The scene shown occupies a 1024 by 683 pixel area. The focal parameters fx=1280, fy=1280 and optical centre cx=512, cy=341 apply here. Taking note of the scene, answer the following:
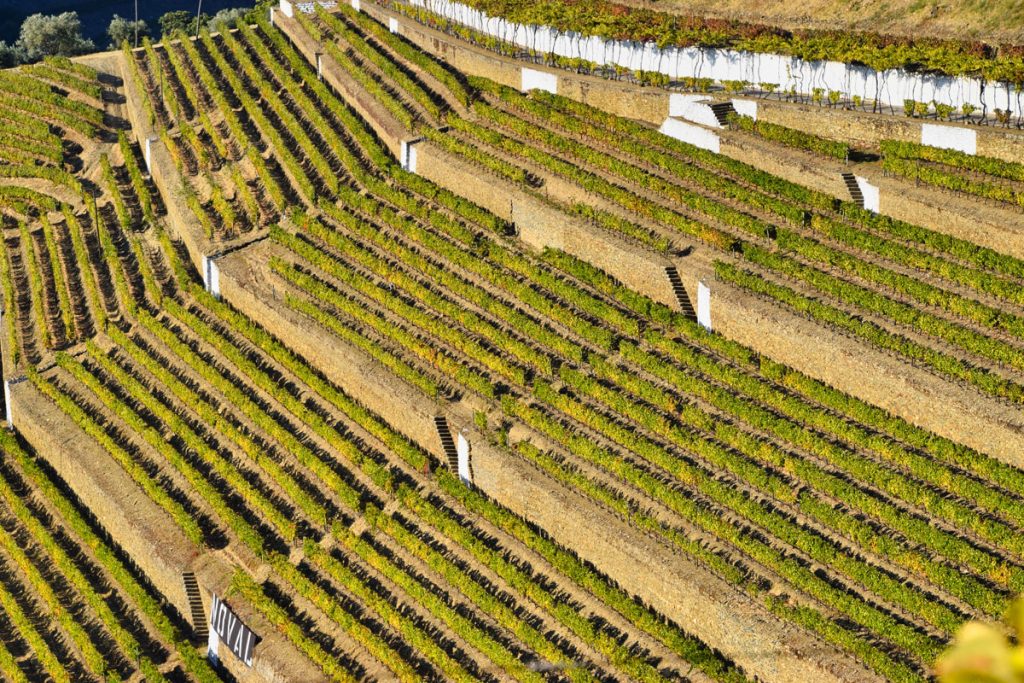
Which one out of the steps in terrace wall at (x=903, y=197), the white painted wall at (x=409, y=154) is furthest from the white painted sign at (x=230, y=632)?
the steps in terrace wall at (x=903, y=197)

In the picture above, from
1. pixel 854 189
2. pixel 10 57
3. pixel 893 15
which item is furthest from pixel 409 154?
pixel 10 57

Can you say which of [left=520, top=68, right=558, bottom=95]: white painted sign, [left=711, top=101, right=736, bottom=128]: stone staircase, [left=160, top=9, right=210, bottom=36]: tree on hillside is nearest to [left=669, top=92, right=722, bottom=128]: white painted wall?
[left=711, top=101, right=736, bottom=128]: stone staircase

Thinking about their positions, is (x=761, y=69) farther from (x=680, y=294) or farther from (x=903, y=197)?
(x=680, y=294)

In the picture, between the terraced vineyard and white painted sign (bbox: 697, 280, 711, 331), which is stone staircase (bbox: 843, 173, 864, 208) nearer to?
the terraced vineyard

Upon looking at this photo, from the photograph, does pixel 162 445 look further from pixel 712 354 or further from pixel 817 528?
pixel 817 528

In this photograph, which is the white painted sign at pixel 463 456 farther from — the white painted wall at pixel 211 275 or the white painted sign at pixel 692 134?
the white painted sign at pixel 692 134
